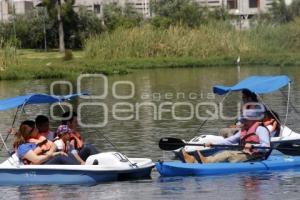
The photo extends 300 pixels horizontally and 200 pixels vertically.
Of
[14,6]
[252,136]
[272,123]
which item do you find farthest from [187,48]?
[252,136]

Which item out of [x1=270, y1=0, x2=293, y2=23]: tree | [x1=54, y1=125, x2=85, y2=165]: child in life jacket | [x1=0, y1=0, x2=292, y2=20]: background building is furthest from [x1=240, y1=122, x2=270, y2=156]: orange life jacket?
[x1=0, y1=0, x2=292, y2=20]: background building

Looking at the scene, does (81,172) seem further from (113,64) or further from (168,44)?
(168,44)

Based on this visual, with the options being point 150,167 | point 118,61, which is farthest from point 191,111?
point 118,61

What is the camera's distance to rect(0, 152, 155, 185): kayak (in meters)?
15.4

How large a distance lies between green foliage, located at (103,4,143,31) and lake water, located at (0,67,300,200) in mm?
20395

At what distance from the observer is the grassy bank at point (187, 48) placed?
5731 cm

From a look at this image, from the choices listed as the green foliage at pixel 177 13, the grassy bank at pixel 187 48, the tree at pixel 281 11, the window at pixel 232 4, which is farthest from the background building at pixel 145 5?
the grassy bank at pixel 187 48

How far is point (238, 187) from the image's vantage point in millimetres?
15016

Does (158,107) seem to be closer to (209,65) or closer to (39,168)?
(39,168)

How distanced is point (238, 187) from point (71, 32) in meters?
63.1

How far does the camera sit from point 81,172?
15.5 metres

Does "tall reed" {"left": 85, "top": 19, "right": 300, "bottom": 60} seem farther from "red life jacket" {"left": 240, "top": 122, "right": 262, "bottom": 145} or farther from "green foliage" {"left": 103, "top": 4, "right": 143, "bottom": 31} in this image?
"red life jacket" {"left": 240, "top": 122, "right": 262, "bottom": 145}

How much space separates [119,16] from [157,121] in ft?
176

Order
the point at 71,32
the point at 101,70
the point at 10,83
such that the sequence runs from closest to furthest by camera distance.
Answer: the point at 10,83, the point at 101,70, the point at 71,32
